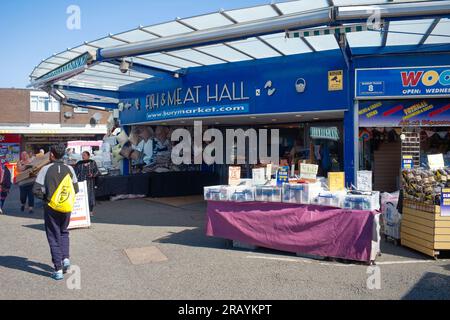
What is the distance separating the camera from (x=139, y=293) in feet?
15.4

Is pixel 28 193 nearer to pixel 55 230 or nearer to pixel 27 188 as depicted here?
pixel 27 188

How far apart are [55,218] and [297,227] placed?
3.71 m

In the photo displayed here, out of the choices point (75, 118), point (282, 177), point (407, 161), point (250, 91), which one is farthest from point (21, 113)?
point (407, 161)

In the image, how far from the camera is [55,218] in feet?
17.5

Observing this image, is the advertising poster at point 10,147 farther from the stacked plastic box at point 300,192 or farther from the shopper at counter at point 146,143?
the stacked plastic box at point 300,192

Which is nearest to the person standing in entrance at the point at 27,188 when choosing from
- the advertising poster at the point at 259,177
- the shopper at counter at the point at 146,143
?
the shopper at counter at the point at 146,143

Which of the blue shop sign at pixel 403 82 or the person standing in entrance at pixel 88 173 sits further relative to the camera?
the person standing in entrance at pixel 88 173

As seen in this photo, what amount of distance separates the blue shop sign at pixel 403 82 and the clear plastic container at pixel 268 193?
4104mm

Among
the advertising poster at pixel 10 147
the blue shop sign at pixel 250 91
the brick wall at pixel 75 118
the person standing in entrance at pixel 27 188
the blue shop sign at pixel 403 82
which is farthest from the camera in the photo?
the brick wall at pixel 75 118

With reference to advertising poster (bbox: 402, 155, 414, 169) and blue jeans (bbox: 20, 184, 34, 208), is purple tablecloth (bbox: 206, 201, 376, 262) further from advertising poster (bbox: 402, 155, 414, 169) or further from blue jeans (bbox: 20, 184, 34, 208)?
blue jeans (bbox: 20, 184, 34, 208)

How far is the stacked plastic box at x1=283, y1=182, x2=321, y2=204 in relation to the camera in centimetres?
605

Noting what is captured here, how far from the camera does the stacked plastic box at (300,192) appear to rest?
6.05 meters

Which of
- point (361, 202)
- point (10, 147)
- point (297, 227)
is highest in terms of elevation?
point (10, 147)
